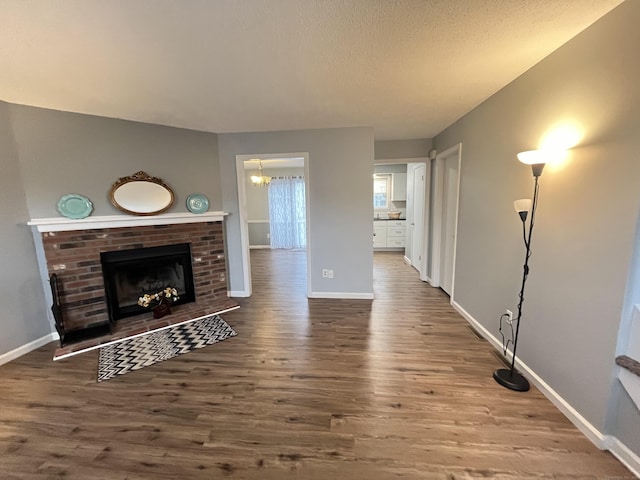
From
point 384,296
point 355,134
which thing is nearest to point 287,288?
point 384,296

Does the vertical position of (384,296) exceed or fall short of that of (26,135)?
it falls short

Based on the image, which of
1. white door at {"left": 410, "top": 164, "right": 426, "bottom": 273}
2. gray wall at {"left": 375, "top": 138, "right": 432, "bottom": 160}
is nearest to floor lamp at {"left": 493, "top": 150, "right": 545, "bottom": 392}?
gray wall at {"left": 375, "top": 138, "right": 432, "bottom": 160}

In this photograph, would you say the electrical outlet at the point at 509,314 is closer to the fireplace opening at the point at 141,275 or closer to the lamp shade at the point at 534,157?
the lamp shade at the point at 534,157

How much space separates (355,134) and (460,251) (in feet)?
6.50

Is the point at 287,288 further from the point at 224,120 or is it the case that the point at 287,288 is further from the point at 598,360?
the point at 598,360

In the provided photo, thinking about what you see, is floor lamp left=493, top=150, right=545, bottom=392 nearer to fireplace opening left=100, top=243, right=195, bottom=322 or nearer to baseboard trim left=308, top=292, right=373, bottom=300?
baseboard trim left=308, top=292, right=373, bottom=300

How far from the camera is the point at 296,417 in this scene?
5.60 feet

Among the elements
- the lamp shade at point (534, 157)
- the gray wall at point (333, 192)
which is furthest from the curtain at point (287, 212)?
the lamp shade at point (534, 157)

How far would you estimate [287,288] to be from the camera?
14.1 feet

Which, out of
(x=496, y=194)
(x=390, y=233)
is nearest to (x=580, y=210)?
(x=496, y=194)

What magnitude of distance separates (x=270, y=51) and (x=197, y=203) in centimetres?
234

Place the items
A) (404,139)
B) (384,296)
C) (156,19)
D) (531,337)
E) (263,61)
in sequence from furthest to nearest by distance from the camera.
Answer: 1. (404,139)
2. (384,296)
3. (531,337)
4. (263,61)
5. (156,19)

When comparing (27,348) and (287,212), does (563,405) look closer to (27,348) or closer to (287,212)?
(27,348)

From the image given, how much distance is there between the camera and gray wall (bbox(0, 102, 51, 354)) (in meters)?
2.35
